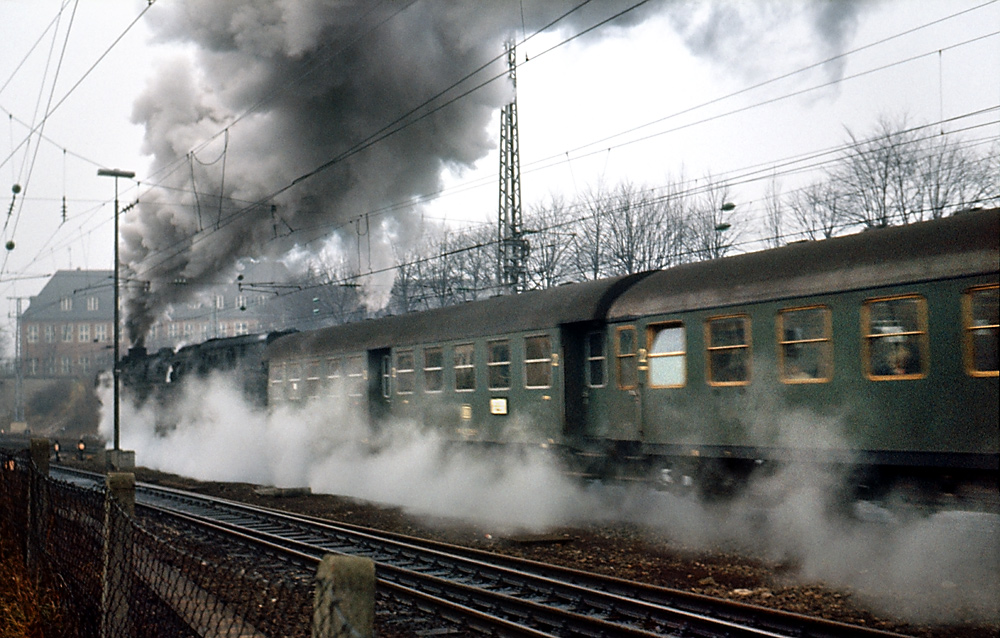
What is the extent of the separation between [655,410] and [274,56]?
1497cm

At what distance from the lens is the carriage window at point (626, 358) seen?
12938 millimetres

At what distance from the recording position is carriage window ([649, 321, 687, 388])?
12039mm

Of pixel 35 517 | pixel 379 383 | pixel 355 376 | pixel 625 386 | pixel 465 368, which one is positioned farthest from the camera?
pixel 355 376

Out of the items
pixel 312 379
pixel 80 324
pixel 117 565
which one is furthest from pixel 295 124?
pixel 80 324

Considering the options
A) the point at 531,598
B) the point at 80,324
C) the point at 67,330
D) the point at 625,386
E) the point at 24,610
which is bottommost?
the point at 531,598

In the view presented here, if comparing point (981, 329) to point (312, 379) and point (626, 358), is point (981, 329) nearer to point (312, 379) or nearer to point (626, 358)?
point (626, 358)

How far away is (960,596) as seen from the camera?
8445mm

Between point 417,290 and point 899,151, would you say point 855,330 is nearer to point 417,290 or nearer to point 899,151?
point 899,151

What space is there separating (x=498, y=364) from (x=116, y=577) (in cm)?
1056

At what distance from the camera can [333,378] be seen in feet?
70.0

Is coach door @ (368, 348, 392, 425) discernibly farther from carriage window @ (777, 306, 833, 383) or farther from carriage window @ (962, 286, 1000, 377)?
carriage window @ (962, 286, 1000, 377)

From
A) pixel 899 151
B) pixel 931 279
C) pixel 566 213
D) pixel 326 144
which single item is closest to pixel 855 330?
pixel 931 279

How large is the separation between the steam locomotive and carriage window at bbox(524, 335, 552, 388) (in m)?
0.03

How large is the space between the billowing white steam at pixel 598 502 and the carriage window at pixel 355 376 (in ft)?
1.77
